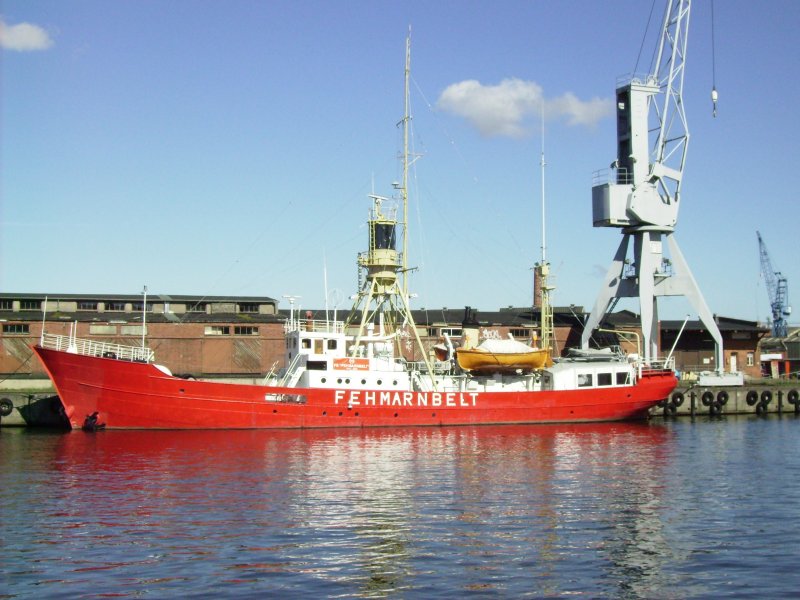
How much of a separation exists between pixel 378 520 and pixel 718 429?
27038 millimetres

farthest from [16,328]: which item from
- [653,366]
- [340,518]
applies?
[340,518]

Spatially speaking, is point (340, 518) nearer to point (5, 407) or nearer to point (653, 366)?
point (5, 407)

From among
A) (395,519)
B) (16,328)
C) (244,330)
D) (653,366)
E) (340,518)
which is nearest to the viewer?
(395,519)

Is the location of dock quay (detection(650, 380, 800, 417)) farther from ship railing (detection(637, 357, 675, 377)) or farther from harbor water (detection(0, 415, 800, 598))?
harbor water (detection(0, 415, 800, 598))

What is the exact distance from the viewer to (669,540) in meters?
19.4

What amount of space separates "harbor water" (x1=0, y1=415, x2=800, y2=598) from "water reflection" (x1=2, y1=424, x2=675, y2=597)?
69 mm

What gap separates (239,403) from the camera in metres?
38.6

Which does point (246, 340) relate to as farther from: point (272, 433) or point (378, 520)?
point (378, 520)

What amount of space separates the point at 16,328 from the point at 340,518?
38992 millimetres

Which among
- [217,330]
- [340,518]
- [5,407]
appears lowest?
[340,518]

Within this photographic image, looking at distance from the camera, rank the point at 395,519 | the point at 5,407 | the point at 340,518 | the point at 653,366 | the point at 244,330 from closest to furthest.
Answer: the point at 395,519 < the point at 340,518 < the point at 5,407 < the point at 653,366 < the point at 244,330

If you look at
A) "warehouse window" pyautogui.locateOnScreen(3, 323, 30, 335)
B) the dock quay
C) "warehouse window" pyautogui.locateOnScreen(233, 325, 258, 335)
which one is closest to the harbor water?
the dock quay

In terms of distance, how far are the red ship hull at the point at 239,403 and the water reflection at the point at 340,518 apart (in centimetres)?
355

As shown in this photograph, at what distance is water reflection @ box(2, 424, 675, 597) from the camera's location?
1659cm
